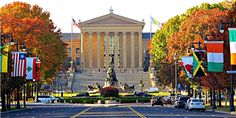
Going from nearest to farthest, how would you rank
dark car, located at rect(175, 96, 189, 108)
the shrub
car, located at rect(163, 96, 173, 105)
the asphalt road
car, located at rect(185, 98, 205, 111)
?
the asphalt road
car, located at rect(185, 98, 205, 111)
dark car, located at rect(175, 96, 189, 108)
car, located at rect(163, 96, 173, 105)
the shrub

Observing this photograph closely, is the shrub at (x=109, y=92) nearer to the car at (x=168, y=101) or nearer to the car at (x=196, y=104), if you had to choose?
the car at (x=168, y=101)

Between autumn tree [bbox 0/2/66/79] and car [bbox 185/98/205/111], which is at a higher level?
autumn tree [bbox 0/2/66/79]

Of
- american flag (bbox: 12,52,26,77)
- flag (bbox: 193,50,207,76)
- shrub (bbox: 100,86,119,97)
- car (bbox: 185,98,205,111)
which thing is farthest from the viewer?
shrub (bbox: 100,86,119,97)

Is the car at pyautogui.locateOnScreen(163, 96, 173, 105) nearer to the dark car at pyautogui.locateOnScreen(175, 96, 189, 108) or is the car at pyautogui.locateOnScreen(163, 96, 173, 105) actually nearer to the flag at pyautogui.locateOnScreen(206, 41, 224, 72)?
the dark car at pyautogui.locateOnScreen(175, 96, 189, 108)

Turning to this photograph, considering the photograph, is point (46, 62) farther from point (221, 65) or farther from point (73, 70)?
point (73, 70)

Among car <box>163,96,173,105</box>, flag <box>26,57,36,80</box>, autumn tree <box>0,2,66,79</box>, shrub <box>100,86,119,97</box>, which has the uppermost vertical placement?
autumn tree <box>0,2,66,79</box>

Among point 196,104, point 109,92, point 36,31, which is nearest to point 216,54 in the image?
point 196,104

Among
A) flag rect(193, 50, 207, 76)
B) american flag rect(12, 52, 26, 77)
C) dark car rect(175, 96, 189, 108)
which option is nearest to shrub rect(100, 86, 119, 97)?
dark car rect(175, 96, 189, 108)

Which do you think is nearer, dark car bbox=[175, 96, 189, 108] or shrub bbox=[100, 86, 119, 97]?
dark car bbox=[175, 96, 189, 108]

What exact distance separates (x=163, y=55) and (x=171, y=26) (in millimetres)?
5345

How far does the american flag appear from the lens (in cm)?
5934

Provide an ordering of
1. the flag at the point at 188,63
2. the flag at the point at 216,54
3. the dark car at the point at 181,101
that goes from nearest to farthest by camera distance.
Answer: the flag at the point at 216,54 < the flag at the point at 188,63 < the dark car at the point at 181,101

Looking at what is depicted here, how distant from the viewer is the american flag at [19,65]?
59344mm

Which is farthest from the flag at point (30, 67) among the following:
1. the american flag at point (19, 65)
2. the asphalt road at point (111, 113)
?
the american flag at point (19, 65)
